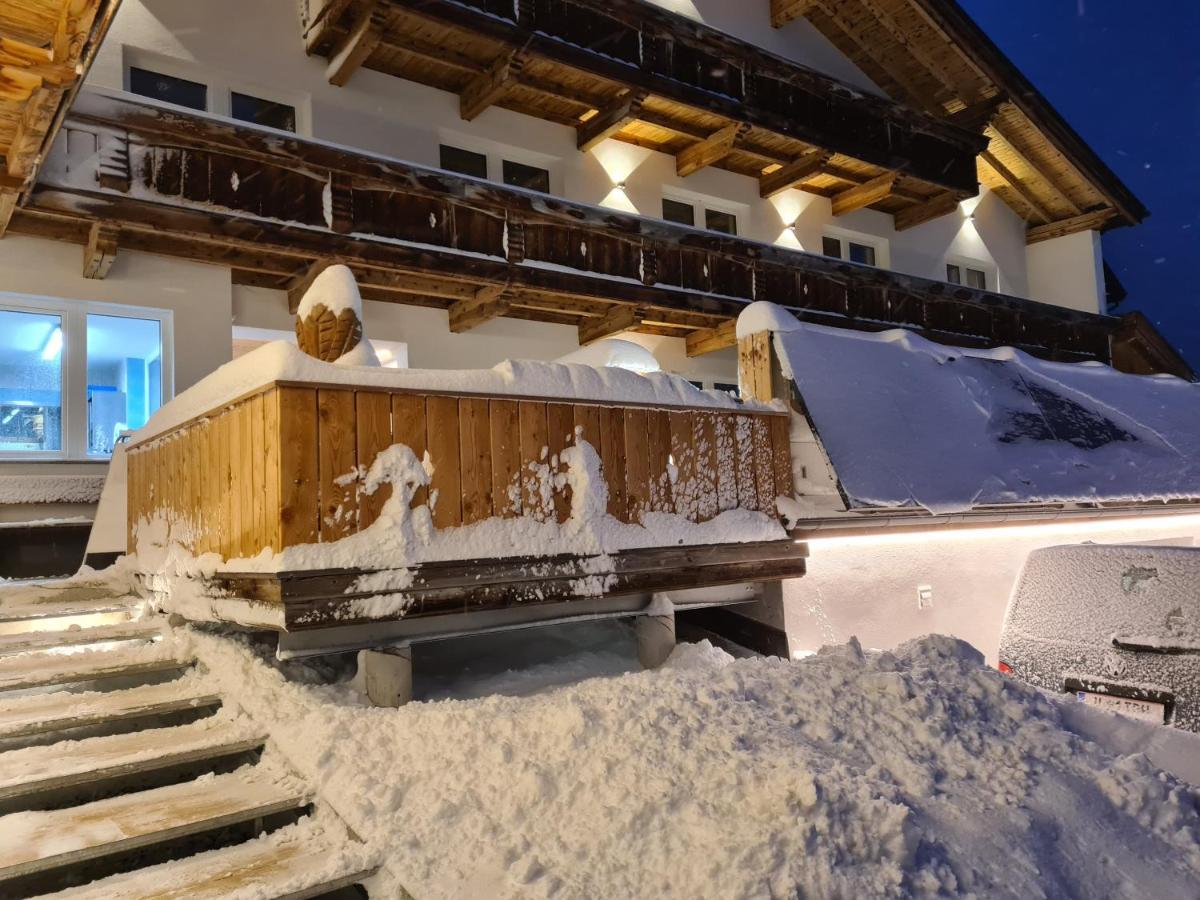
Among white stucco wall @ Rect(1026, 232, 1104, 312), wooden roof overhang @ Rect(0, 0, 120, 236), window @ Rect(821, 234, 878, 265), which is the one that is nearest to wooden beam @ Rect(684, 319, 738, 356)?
window @ Rect(821, 234, 878, 265)

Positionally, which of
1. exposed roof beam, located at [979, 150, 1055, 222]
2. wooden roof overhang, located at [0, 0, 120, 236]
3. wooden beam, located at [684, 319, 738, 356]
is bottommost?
wooden roof overhang, located at [0, 0, 120, 236]

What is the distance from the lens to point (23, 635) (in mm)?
5742

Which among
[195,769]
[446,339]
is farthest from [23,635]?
[446,339]

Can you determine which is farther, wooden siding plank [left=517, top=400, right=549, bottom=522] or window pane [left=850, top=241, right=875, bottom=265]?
window pane [left=850, top=241, right=875, bottom=265]

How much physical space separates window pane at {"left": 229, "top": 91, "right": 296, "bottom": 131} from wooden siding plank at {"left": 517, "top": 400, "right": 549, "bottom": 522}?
837 cm

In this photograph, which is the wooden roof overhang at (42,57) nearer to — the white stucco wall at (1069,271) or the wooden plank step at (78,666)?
the wooden plank step at (78,666)

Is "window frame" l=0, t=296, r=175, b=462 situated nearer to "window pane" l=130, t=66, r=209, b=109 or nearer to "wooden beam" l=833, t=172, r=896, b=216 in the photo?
"window pane" l=130, t=66, r=209, b=109

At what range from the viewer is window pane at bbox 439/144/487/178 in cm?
1363

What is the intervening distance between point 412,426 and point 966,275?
20547 mm

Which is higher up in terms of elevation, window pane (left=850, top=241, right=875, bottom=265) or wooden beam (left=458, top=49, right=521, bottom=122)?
wooden beam (left=458, top=49, right=521, bottom=122)

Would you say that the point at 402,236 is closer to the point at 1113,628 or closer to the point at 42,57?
the point at 42,57

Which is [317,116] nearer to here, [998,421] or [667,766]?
[998,421]

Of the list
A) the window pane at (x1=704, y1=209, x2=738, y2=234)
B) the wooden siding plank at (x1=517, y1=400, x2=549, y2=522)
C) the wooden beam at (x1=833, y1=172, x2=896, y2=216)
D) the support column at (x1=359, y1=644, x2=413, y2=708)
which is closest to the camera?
the support column at (x1=359, y1=644, x2=413, y2=708)

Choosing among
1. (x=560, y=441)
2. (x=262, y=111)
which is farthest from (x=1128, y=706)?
(x=262, y=111)
